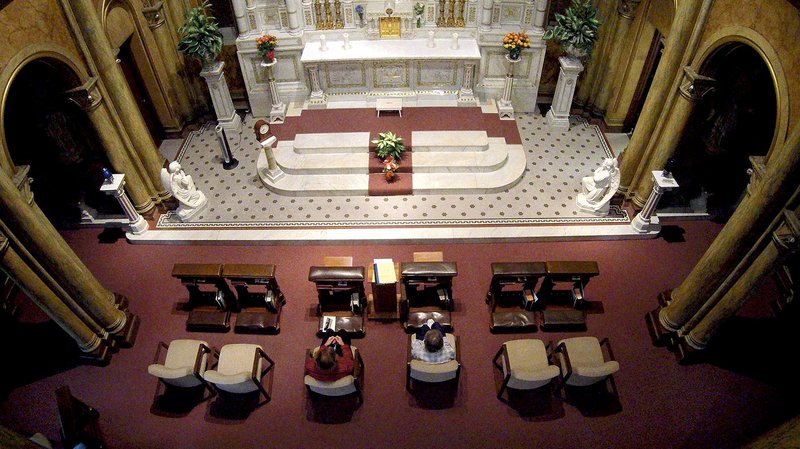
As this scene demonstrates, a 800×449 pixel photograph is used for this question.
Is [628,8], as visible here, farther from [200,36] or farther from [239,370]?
[239,370]

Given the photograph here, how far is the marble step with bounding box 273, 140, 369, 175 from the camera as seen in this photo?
10406mm

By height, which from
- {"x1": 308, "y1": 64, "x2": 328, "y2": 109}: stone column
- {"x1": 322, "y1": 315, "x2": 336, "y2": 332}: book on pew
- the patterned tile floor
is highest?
{"x1": 308, "y1": 64, "x2": 328, "y2": 109}: stone column

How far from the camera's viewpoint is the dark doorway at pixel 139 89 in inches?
399

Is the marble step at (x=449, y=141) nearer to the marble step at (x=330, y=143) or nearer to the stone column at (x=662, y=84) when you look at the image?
the marble step at (x=330, y=143)

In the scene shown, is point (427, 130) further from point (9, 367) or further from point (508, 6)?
point (9, 367)

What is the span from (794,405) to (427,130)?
313 inches

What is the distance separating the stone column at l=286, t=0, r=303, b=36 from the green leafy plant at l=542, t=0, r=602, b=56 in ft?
18.2

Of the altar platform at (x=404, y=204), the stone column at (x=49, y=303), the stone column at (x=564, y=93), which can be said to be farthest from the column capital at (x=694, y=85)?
the stone column at (x=49, y=303)

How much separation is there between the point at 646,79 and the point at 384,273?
765 centimetres

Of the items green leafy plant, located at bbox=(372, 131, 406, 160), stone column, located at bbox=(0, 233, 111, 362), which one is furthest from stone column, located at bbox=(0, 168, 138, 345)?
green leafy plant, located at bbox=(372, 131, 406, 160)

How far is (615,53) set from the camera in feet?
35.9

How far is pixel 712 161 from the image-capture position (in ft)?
30.9

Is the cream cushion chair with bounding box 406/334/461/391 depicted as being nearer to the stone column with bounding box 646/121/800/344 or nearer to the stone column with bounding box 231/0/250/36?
the stone column with bounding box 646/121/800/344

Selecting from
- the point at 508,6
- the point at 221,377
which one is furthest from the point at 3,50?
the point at 508,6
